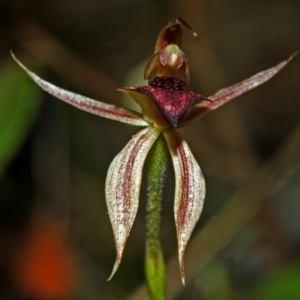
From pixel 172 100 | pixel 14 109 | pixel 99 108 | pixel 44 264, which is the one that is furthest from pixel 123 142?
pixel 172 100

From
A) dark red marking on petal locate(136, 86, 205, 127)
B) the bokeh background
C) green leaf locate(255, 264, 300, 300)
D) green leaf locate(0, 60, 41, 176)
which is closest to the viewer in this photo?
dark red marking on petal locate(136, 86, 205, 127)

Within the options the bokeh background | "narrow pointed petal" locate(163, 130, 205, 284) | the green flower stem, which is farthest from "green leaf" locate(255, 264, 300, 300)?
"narrow pointed petal" locate(163, 130, 205, 284)

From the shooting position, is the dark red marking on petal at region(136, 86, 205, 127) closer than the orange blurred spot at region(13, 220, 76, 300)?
Yes

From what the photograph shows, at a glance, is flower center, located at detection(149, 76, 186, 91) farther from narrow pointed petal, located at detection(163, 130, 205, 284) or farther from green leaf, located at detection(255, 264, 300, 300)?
green leaf, located at detection(255, 264, 300, 300)

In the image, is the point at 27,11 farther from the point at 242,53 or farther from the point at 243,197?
the point at 243,197

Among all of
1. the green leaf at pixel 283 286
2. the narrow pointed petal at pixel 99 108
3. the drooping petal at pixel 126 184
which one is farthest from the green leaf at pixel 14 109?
Answer: the green leaf at pixel 283 286

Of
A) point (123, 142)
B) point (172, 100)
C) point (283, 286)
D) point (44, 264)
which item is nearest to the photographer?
point (172, 100)

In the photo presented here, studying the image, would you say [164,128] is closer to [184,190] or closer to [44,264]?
[184,190]

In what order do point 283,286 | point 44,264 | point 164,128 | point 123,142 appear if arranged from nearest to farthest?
point 164,128, point 283,286, point 44,264, point 123,142
